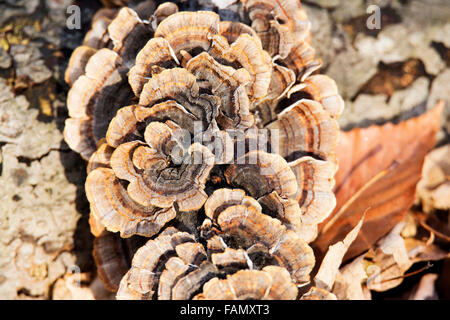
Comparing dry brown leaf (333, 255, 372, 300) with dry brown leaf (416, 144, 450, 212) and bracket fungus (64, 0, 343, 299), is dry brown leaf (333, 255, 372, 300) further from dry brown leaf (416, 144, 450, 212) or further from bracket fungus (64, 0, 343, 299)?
dry brown leaf (416, 144, 450, 212)

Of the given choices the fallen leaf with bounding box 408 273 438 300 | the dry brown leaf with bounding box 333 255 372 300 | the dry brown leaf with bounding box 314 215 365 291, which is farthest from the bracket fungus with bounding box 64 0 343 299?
the fallen leaf with bounding box 408 273 438 300

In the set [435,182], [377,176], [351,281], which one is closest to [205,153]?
[351,281]

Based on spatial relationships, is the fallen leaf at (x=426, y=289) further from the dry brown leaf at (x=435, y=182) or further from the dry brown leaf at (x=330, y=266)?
the dry brown leaf at (x=330, y=266)

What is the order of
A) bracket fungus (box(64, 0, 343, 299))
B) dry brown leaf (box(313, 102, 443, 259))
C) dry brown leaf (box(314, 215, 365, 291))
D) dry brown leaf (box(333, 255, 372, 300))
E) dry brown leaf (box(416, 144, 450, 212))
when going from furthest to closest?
dry brown leaf (box(416, 144, 450, 212))
dry brown leaf (box(313, 102, 443, 259))
dry brown leaf (box(333, 255, 372, 300))
dry brown leaf (box(314, 215, 365, 291))
bracket fungus (box(64, 0, 343, 299))

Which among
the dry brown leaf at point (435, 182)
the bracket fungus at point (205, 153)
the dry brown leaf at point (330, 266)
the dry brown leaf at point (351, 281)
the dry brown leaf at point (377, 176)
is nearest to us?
the bracket fungus at point (205, 153)

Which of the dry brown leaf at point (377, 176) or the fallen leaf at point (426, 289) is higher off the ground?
the dry brown leaf at point (377, 176)

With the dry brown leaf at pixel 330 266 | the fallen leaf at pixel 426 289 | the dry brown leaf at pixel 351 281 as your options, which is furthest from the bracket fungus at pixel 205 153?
the fallen leaf at pixel 426 289
